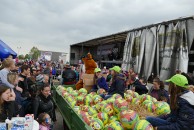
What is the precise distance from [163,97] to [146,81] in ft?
8.76

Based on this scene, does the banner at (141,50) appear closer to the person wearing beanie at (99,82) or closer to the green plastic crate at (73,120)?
the person wearing beanie at (99,82)

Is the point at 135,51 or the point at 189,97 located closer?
the point at 189,97

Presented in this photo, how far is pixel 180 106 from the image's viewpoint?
344 centimetres

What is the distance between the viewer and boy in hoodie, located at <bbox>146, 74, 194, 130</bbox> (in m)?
3.34

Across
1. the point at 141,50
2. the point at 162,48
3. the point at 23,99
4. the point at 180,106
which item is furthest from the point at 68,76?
the point at 180,106

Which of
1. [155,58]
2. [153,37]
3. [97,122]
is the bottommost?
[97,122]

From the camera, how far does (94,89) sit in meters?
8.45

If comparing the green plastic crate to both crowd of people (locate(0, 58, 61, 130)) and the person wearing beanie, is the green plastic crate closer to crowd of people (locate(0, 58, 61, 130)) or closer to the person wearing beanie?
crowd of people (locate(0, 58, 61, 130))

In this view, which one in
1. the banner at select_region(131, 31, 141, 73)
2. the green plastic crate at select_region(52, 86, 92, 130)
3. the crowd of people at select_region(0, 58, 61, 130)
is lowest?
the green plastic crate at select_region(52, 86, 92, 130)

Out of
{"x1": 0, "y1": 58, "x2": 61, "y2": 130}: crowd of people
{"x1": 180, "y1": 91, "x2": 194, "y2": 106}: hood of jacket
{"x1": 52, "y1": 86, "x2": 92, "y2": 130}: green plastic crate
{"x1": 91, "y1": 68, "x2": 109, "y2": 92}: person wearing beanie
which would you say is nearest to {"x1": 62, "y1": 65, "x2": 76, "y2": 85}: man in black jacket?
{"x1": 91, "y1": 68, "x2": 109, "y2": 92}: person wearing beanie

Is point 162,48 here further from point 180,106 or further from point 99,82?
point 180,106

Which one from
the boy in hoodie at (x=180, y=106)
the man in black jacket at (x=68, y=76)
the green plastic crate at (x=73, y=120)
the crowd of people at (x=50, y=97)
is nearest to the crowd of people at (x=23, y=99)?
the crowd of people at (x=50, y=97)

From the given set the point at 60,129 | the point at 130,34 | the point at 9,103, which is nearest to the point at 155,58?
the point at 130,34

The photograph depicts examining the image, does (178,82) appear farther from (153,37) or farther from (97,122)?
(153,37)
